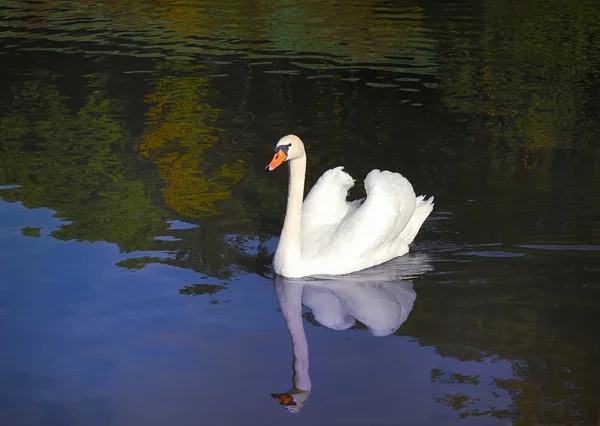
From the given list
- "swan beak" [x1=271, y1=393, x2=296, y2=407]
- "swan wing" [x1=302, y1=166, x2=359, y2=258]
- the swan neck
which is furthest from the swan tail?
"swan beak" [x1=271, y1=393, x2=296, y2=407]

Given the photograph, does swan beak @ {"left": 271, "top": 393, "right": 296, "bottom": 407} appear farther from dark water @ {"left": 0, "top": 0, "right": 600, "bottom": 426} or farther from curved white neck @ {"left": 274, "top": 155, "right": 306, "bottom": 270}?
curved white neck @ {"left": 274, "top": 155, "right": 306, "bottom": 270}

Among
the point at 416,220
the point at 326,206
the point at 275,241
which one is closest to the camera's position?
the point at 326,206

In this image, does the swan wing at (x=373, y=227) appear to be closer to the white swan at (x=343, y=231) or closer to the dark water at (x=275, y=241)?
the white swan at (x=343, y=231)

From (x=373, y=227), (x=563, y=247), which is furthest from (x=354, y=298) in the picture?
(x=563, y=247)

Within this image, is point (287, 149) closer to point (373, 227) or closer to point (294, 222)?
point (294, 222)

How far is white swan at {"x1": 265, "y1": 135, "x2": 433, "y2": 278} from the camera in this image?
9.54 metres

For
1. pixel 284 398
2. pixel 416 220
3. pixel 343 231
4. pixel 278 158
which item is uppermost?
pixel 278 158

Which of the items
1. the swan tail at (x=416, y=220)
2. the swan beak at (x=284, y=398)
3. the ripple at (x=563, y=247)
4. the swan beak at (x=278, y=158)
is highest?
the swan beak at (x=278, y=158)

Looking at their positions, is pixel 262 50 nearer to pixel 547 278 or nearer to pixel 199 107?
pixel 199 107

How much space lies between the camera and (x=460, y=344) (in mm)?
8297

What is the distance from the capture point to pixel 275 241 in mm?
10781

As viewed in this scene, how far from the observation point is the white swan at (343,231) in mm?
9539

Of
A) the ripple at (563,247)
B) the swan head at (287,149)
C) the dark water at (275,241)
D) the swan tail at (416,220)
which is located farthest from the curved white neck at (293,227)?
the ripple at (563,247)

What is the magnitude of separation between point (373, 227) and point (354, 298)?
2.48 ft
